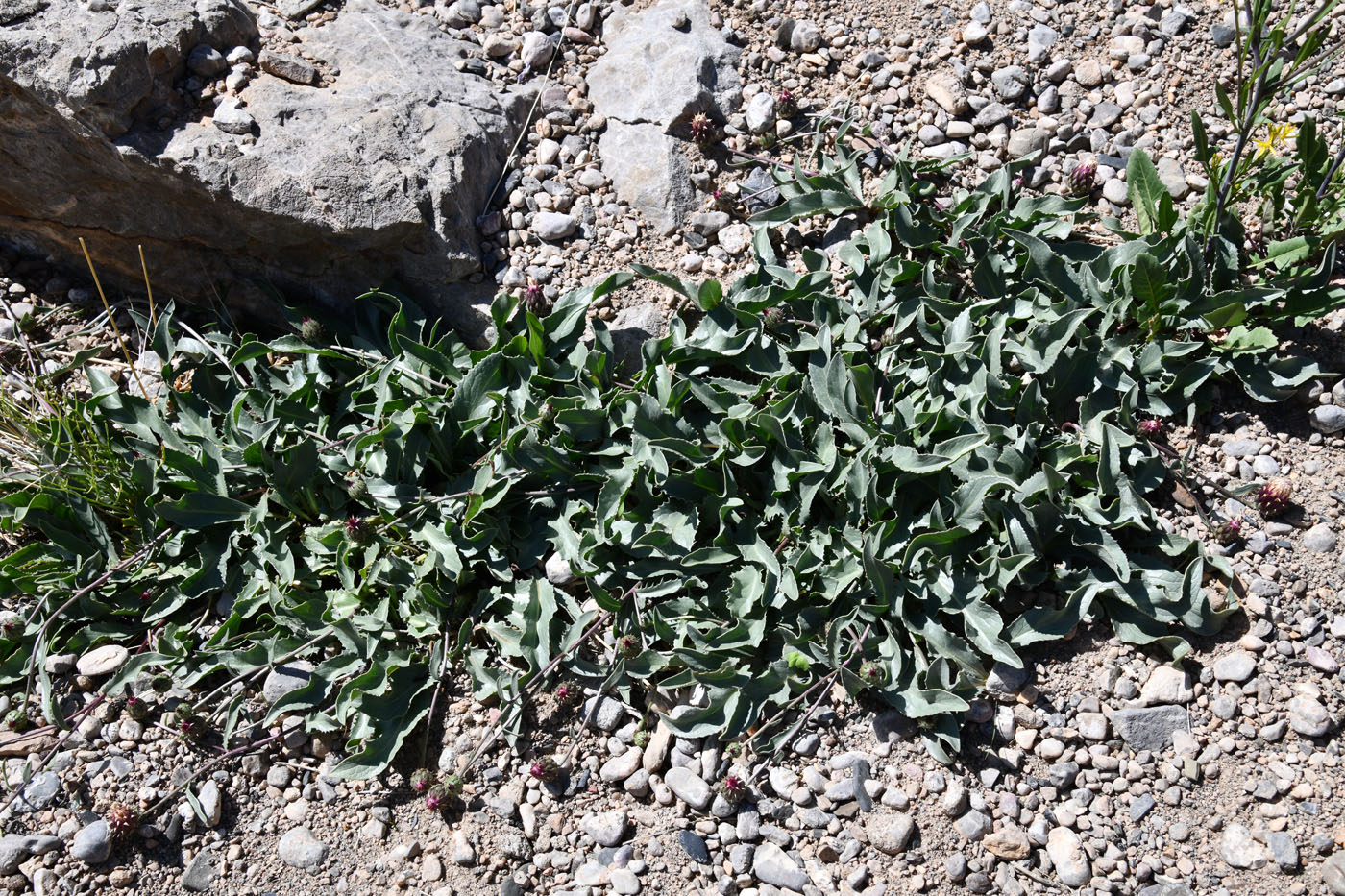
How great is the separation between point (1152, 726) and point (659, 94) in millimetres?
2988

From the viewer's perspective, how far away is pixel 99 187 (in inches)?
156

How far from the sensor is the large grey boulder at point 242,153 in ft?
12.3

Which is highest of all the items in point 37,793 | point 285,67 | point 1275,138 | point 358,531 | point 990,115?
point 285,67

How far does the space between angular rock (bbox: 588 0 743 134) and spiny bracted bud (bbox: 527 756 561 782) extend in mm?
2451

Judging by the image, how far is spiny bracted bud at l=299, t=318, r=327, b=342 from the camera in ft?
12.3

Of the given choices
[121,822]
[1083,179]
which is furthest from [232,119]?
[1083,179]

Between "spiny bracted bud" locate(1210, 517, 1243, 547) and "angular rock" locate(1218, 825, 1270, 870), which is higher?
"spiny bracted bud" locate(1210, 517, 1243, 547)

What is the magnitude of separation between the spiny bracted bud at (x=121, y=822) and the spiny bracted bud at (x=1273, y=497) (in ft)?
12.1

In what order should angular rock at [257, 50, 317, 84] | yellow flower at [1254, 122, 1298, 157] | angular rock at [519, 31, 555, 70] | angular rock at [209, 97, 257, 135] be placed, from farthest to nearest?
angular rock at [519, 31, 555, 70] < angular rock at [257, 50, 317, 84] < angular rock at [209, 97, 257, 135] < yellow flower at [1254, 122, 1298, 157]

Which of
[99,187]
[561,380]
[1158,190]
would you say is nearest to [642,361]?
[561,380]

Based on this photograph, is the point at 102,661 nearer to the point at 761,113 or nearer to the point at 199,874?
the point at 199,874

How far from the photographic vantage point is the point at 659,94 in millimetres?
4164

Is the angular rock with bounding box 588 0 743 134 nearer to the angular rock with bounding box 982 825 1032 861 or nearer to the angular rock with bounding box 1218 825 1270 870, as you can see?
the angular rock with bounding box 982 825 1032 861

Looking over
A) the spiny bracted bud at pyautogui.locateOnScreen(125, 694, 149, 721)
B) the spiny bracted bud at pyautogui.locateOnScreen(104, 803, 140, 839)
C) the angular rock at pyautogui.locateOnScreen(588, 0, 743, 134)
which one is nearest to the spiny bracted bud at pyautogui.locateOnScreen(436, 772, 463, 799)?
the spiny bracted bud at pyautogui.locateOnScreen(104, 803, 140, 839)
